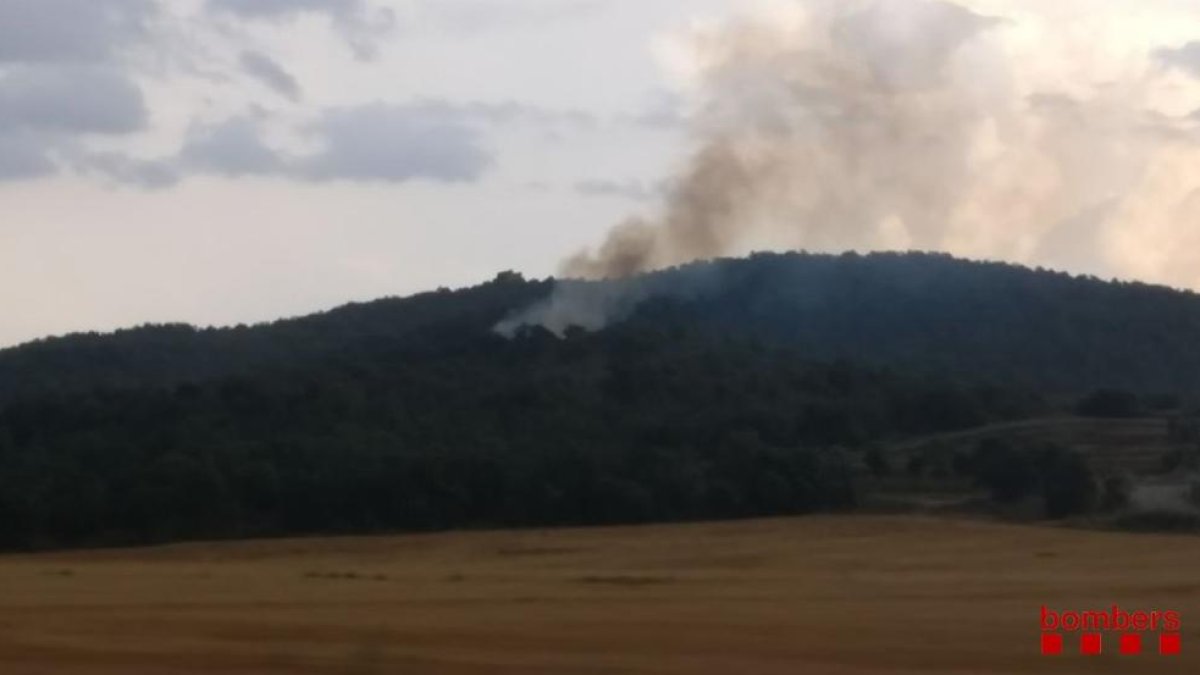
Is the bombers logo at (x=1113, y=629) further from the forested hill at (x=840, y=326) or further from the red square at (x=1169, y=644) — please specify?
the forested hill at (x=840, y=326)

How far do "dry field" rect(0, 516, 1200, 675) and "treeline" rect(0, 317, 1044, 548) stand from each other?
503 inches

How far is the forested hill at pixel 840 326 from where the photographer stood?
4552 inches

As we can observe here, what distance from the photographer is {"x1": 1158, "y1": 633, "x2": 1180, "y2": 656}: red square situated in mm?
23531

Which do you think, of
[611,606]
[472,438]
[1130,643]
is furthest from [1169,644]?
[472,438]

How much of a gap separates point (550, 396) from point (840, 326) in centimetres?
4135

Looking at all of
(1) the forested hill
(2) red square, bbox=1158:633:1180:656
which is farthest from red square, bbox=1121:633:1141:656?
(1) the forested hill

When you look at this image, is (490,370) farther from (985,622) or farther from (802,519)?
(985,622)

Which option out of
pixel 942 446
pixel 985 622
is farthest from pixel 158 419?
pixel 985 622

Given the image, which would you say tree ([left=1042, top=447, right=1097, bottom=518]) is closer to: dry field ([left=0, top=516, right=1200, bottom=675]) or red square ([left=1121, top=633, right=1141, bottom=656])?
dry field ([left=0, top=516, right=1200, bottom=675])

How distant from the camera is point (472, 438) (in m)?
80.8

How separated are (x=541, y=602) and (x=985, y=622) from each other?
766cm

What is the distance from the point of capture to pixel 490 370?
9612cm

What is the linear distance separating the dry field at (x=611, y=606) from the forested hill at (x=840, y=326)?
60150mm

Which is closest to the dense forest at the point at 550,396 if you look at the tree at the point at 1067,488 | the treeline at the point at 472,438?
the treeline at the point at 472,438
